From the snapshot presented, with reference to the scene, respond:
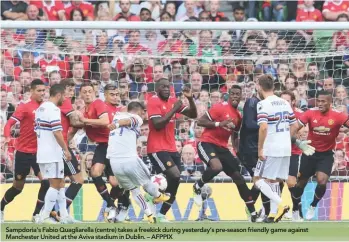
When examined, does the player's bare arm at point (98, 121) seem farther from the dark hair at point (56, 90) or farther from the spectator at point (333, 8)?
the spectator at point (333, 8)

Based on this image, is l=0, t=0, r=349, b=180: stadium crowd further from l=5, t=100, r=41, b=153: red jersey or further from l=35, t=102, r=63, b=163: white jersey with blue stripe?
l=35, t=102, r=63, b=163: white jersey with blue stripe

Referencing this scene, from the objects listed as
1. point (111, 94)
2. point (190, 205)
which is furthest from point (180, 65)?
point (111, 94)

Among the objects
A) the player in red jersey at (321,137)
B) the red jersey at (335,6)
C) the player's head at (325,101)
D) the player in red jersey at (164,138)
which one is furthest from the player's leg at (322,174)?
the red jersey at (335,6)

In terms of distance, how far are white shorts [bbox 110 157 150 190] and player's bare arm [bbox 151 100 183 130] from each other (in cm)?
87

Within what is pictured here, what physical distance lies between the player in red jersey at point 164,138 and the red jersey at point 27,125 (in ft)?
5.36

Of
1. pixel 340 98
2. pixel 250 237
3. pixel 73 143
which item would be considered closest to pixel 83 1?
pixel 73 143

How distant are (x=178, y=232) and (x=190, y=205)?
11.6ft

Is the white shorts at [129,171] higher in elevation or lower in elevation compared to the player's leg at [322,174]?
higher

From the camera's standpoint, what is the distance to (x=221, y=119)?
52.2 ft

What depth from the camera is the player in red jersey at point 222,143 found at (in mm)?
15719

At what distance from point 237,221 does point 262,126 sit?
2665mm

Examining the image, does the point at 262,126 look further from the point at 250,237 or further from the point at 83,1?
the point at 83,1

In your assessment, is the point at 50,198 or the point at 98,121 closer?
the point at 50,198

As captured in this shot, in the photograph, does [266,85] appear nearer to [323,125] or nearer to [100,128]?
[323,125]
